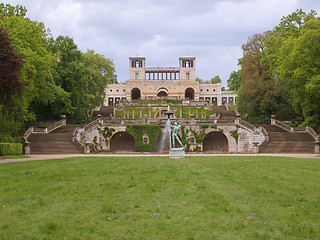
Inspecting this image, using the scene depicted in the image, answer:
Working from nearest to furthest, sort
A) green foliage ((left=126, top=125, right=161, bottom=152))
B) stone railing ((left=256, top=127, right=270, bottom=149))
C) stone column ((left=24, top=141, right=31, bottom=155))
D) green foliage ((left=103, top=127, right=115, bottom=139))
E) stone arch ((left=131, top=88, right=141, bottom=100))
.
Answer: stone column ((left=24, top=141, right=31, bottom=155)), stone railing ((left=256, top=127, right=270, bottom=149)), green foliage ((left=126, top=125, right=161, bottom=152)), green foliage ((left=103, top=127, right=115, bottom=139)), stone arch ((left=131, top=88, right=141, bottom=100))

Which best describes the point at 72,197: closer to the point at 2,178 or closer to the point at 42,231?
the point at 42,231

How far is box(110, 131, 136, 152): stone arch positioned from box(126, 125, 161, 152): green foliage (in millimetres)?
2655

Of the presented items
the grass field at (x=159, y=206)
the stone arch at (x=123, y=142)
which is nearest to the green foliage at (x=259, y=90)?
the stone arch at (x=123, y=142)

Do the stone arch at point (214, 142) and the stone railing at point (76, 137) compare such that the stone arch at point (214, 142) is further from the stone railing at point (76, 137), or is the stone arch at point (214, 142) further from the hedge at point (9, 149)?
the hedge at point (9, 149)

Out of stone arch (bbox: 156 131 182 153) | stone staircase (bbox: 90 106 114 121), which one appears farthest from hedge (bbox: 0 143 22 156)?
stone staircase (bbox: 90 106 114 121)

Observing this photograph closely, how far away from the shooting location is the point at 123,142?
43.4 m

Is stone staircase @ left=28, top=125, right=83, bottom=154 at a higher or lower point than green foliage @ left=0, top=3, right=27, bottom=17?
lower

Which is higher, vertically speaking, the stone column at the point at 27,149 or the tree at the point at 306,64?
the tree at the point at 306,64

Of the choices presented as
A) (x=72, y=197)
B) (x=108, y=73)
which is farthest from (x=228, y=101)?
(x=72, y=197)

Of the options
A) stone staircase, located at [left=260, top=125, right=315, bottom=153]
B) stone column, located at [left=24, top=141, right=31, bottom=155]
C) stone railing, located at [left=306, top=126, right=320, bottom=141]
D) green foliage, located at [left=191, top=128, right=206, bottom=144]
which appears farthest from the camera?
green foliage, located at [left=191, top=128, right=206, bottom=144]

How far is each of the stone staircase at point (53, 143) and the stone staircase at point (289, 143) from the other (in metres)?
20.3

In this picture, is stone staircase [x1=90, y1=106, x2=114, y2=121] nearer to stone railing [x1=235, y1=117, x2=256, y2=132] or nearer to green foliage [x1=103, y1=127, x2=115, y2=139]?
green foliage [x1=103, y1=127, x2=115, y2=139]

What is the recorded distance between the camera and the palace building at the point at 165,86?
89.6 meters

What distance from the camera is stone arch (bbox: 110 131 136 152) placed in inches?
1684
